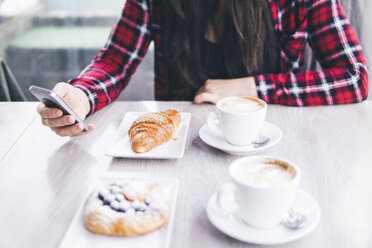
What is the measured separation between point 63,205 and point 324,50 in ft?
2.83

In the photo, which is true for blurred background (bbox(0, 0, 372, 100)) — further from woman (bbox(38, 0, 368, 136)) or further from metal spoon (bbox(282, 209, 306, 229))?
metal spoon (bbox(282, 209, 306, 229))

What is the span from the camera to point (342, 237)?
547mm

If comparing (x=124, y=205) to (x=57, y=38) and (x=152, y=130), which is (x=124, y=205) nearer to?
(x=152, y=130)

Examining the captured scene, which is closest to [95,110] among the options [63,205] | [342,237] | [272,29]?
[63,205]

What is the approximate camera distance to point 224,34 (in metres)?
1.21

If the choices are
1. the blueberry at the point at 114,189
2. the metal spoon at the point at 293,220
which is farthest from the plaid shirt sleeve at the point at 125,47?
the metal spoon at the point at 293,220

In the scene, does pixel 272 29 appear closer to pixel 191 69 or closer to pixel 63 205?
pixel 191 69

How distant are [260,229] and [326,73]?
668 mm

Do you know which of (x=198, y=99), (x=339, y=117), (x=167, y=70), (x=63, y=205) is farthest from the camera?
(x=167, y=70)

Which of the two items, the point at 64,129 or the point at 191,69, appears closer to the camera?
the point at 64,129

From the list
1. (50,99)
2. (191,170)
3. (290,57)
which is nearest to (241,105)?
(191,170)

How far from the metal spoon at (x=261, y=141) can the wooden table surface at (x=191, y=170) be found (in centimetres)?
2

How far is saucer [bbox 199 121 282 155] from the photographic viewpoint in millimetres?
763

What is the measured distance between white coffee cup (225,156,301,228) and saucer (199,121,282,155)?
190 mm
